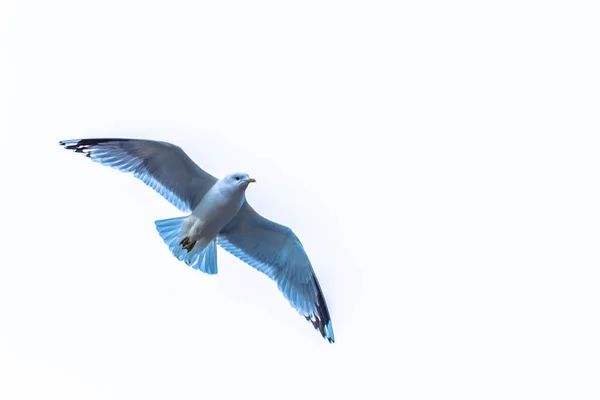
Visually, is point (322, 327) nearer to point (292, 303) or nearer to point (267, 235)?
point (292, 303)

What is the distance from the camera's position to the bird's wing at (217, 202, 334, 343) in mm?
9445

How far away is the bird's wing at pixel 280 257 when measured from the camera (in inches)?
372

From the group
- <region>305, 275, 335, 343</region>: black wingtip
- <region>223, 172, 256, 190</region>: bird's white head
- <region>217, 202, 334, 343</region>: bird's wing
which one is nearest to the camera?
<region>223, 172, 256, 190</region>: bird's white head

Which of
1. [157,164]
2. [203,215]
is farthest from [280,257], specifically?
[157,164]

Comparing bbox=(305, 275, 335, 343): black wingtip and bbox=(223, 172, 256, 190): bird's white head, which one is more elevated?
bbox=(223, 172, 256, 190): bird's white head

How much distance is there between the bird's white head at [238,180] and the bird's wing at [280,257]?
56 cm

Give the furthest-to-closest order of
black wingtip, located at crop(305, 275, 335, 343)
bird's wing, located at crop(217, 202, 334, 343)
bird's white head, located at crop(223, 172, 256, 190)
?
black wingtip, located at crop(305, 275, 335, 343) < bird's wing, located at crop(217, 202, 334, 343) < bird's white head, located at crop(223, 172, 256, 190)

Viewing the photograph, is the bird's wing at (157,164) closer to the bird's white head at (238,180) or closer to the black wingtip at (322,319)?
the bird's white head at (238,180)

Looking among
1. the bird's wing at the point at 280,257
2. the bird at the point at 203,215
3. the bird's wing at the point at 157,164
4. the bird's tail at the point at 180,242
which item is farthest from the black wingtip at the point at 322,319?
the bird's wing at the point at 157,164

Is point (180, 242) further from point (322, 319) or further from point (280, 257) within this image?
point (322, 319)

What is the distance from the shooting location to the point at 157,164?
9000 mm

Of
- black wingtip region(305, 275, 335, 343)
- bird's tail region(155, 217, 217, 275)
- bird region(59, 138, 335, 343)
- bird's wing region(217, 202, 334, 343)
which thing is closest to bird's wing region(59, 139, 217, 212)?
bird region(59, 138, 335, 343)

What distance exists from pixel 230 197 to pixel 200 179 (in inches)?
17.7

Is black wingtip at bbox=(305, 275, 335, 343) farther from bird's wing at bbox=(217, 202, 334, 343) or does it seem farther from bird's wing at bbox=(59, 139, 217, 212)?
bird's wing at bbox=(59, 139, 217, 212)
